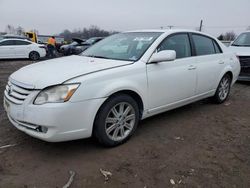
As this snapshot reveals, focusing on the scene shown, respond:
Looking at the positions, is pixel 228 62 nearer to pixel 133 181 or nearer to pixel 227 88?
pixel 227 88

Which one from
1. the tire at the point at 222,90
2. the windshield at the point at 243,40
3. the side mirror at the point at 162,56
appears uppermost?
the windshield at the point at 243,40

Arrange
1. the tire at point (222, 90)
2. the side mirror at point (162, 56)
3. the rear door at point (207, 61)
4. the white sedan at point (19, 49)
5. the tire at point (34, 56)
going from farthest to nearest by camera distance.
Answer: the tire at point (34, 56) < the white sedan at point (19, 49) < the tire at point (222, 90) < the rear door at point (207, 61) < the side mirror at point (162, 56)

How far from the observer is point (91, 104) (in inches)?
121

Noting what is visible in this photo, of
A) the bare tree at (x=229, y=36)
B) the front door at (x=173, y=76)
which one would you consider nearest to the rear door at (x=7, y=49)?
the front door at (x=173, y=76)

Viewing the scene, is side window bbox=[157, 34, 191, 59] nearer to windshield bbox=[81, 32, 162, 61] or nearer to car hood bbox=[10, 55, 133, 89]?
windshield bbox=[81, 32, 162, 61]

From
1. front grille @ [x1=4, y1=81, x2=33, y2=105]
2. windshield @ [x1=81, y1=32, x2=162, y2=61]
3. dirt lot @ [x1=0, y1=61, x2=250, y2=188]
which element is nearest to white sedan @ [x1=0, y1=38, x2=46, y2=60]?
dirt lot @ [x1=0, y1=61, x2=250, y2=188]

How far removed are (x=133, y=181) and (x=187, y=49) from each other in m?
2.63

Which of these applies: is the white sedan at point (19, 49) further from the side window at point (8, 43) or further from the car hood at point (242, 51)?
the car hood at point (242, 51)

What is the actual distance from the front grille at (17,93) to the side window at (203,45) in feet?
9.87

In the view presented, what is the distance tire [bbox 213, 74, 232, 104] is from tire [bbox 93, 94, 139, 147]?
2.55m

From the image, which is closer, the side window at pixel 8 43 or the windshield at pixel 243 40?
the windshield at pixel 243 40

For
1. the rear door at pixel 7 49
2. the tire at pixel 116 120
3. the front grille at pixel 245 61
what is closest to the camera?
the tire at pixel 116 120

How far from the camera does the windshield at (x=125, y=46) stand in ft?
12.8

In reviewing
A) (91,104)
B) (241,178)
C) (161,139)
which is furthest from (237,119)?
(91,104)
